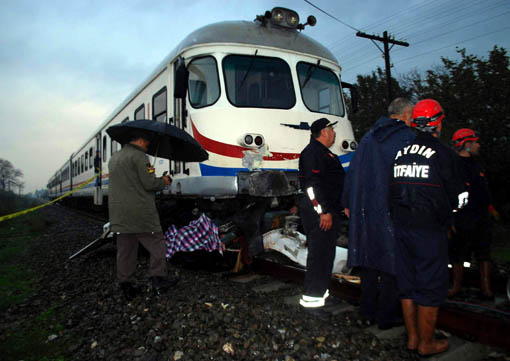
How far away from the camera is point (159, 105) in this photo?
7.05 m

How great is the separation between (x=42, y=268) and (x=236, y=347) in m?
5.05

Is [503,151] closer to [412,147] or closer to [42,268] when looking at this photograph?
[412,147]

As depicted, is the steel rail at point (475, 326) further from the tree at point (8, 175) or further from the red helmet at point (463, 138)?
the tree at point (8, 175)

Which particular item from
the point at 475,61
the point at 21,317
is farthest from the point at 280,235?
the point at 475,61

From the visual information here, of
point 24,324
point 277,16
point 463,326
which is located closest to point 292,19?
point 277,16

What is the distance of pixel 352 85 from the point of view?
7168 millimetres

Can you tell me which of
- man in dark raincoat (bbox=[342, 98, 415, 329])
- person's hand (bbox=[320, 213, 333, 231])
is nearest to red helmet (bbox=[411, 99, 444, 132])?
man in dark raincoat (bbox=[342, 98, 415, 329])

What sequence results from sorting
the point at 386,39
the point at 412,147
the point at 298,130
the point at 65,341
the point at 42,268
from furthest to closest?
the point at 386,39
the point at 42,268
the point at 298,130
the point at 65,341
the point at 412,147

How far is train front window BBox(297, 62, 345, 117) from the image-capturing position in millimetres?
6207

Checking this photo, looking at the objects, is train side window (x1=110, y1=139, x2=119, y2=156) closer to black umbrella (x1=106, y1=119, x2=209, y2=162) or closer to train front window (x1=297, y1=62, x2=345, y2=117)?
black umbrella (x1=106, y1=119, x2=209, y2=162)

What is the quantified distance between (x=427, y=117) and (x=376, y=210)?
83 cm

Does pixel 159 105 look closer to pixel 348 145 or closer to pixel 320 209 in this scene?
pixel 348 145

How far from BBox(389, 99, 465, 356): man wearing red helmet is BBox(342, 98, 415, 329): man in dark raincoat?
0.21 metres

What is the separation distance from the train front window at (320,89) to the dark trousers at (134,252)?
10.6ft
